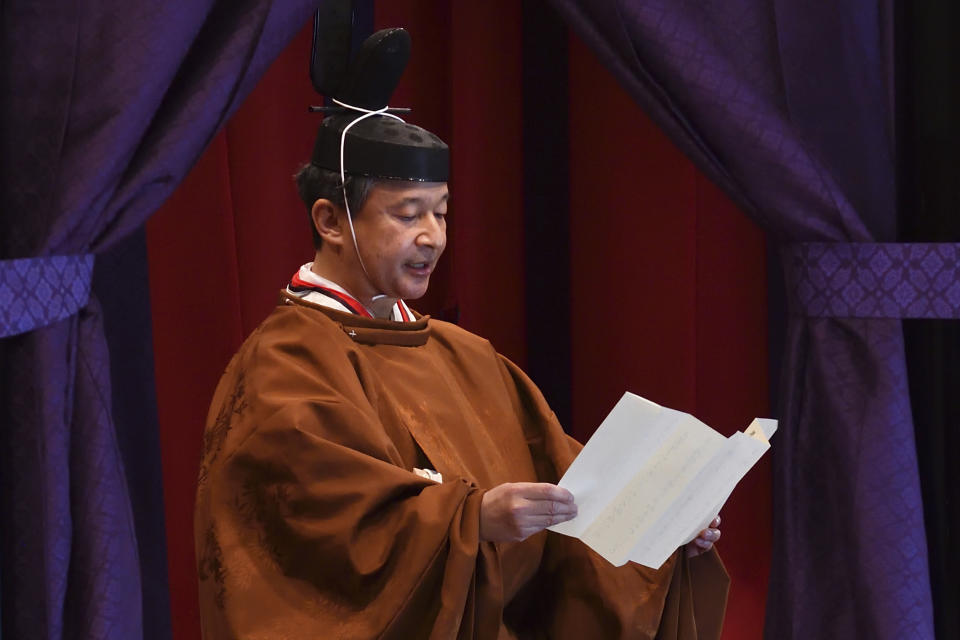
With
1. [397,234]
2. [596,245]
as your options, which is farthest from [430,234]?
[596,245]

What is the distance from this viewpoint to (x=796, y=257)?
232 centimetres

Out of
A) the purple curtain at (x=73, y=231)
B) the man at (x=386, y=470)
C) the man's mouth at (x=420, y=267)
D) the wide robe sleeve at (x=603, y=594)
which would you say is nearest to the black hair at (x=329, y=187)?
the man at (x=386, y=470)

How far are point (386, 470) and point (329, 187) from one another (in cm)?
45

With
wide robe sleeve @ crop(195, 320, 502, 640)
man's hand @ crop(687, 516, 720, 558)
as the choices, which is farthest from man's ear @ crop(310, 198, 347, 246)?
man's hand @ crop(687, 516, 720, 558)

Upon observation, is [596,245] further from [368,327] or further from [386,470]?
[386,470]

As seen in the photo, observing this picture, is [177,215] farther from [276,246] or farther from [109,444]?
[109,444]

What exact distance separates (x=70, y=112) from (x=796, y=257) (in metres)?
1.32

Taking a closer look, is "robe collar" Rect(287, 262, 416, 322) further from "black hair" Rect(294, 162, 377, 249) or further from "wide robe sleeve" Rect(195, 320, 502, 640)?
"wide robe sleeve" Rect(195, 320, 502, 640)

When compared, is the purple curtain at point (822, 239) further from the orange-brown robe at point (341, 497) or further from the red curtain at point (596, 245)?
the orange-brown robe at point (341, 497)

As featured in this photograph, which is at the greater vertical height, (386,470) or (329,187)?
(329,187)

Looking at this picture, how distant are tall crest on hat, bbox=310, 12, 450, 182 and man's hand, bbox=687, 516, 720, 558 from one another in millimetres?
640

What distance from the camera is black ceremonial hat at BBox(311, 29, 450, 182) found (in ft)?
5.76

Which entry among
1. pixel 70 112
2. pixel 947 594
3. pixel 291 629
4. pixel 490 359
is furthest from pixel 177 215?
pixel 947 594

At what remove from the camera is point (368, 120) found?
1.80m
